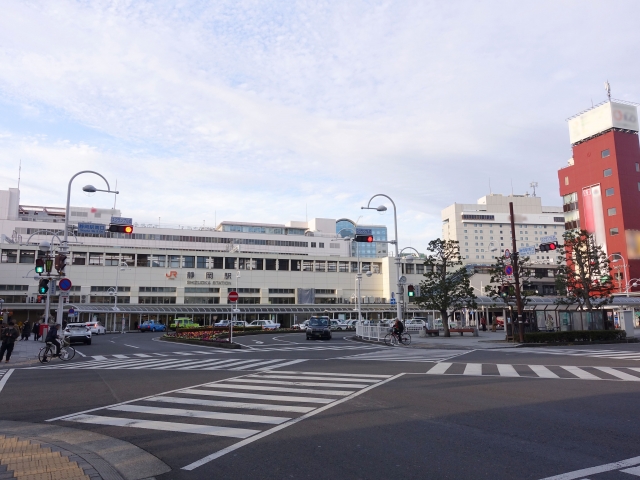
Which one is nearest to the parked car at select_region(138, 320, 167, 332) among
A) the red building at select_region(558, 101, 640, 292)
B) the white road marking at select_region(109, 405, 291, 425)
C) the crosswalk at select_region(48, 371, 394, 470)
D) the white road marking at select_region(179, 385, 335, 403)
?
the crosswalk at select_region(48, 371, 394, 470)

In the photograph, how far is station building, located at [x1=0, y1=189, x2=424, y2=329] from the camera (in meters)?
74.2

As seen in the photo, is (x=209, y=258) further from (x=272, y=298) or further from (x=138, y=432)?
(x=138, y=432)

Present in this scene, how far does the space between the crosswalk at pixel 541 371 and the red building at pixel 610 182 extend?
211 ft

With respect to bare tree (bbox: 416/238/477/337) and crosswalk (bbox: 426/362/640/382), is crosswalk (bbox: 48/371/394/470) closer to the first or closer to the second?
crosswalk (bbox: 426/362/640/382)

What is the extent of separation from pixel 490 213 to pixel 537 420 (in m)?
176

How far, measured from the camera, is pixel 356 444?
7.14m

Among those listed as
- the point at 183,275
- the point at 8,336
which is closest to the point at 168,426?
the point at 8,336

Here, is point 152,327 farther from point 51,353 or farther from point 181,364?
point 181,364

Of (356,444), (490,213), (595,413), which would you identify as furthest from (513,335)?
(490,213)

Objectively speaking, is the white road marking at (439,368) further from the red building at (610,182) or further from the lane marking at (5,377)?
the red building at (610,182)

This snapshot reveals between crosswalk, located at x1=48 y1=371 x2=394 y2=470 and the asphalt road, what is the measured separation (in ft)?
0.11

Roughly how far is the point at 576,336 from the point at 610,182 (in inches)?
2235

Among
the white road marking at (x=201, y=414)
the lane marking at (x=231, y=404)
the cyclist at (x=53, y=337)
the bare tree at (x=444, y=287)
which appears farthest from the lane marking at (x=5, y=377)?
the bare tree at (x=444, y=287)

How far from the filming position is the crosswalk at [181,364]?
1839cm
